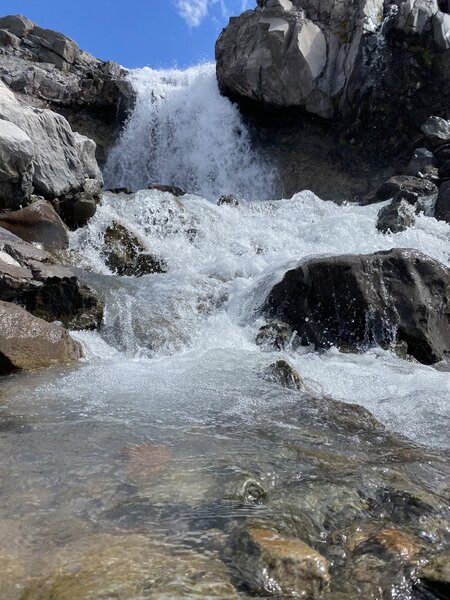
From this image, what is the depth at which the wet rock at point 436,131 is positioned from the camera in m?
17.9

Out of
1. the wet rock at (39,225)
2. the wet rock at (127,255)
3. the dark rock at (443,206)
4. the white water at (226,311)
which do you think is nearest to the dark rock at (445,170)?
the dark rock at (443,206)

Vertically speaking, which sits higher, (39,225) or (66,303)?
(39,225)

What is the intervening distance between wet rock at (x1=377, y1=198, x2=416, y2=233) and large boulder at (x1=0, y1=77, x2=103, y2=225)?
20.6 feet

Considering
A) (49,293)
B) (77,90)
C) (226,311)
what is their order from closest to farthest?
(49,293), (226,311), (77,90)

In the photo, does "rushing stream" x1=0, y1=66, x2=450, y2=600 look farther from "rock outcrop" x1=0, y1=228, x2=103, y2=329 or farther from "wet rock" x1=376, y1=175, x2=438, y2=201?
"wet rock" x1=376, y1=175, x2=438, y2=201

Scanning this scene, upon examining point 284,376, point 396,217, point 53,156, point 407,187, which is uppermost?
point 407,187

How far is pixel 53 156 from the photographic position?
38.5 feet

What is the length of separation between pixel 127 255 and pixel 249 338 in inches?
153

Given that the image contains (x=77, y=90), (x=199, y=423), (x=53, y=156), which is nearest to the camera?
(x=199, y=423)

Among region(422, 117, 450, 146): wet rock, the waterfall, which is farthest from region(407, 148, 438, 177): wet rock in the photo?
the waterfall

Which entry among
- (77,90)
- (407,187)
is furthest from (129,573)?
(77,90)

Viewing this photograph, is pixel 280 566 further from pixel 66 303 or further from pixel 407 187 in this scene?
pixel 407 187

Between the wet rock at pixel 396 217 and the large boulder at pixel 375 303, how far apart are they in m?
4.12

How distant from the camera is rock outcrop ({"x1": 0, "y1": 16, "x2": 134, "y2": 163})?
22266 mm
